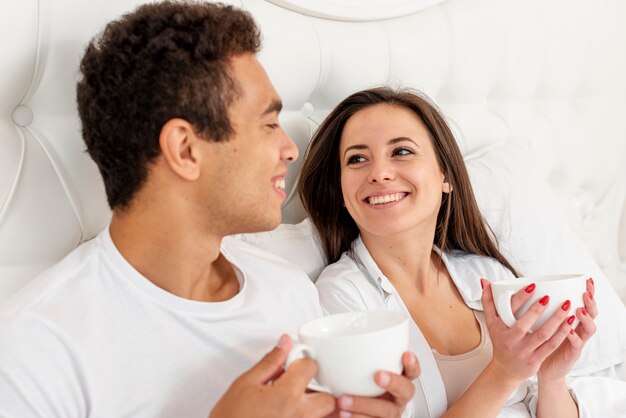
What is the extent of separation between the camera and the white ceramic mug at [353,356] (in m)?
0.76

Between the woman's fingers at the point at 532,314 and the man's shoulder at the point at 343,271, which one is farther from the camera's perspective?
the man's shoulder at the point at 343,271

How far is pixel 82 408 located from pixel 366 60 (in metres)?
1.00

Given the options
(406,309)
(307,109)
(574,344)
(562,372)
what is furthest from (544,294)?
(307,109)

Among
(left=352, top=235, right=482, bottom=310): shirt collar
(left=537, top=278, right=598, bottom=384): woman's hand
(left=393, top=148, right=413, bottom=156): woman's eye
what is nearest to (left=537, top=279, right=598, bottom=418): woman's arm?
(left=537, top=278, right=598, bottom=384): woman's hand

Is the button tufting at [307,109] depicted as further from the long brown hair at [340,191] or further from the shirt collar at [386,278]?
the shirt collar at [386,278]

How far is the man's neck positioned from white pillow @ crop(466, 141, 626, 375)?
33.5 inches

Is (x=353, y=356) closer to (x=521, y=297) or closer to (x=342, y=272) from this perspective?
(x=521, y=297)

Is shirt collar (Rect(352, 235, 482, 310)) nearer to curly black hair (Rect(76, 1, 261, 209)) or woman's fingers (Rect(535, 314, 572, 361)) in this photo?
woman's fingers (Rect(535, 314, 572, 361))

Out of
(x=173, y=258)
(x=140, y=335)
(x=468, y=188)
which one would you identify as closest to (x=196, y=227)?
(x=173, y=258)

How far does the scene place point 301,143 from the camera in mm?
1517

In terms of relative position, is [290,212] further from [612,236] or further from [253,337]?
[612,236]

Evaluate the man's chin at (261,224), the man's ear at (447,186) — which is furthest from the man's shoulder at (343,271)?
the man's chin at (261,224)

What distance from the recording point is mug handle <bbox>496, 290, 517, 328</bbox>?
3.43ft

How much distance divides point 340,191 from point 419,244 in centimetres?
20
